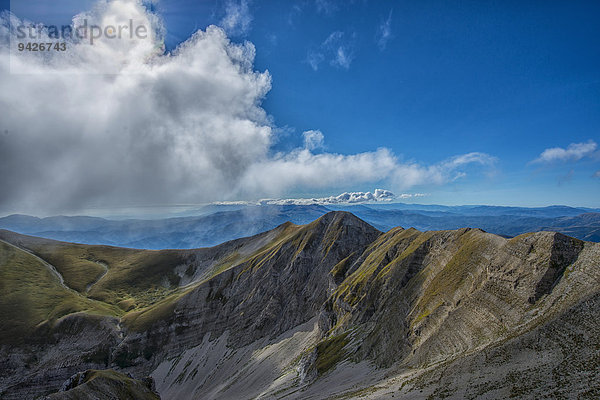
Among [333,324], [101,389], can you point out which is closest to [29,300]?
[101,389]

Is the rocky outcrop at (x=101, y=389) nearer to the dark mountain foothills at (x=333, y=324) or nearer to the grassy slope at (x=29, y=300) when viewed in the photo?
the dark mountain foothills at (x=333, y=324)

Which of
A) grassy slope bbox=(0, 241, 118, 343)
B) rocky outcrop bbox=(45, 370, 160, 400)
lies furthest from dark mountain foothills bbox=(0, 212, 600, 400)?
grassy slope bbox=(0, 241, 118, 343)

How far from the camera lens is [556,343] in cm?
3766

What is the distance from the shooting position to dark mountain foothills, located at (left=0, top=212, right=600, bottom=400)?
132 feet

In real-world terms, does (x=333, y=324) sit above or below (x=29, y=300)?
above

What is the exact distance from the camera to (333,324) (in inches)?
4134

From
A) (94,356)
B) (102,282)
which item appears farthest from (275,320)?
(102,282)

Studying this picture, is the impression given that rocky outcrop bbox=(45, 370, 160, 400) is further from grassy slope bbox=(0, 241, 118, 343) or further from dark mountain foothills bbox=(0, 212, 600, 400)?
grassy slope bbox=(0, 241, 118, 343)

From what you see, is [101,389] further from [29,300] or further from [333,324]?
[29,300]

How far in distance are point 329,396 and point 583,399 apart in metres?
45.5

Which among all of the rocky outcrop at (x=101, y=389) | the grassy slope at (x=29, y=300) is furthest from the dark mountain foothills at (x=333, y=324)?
→ the grassy slope at (x=29, y=300)

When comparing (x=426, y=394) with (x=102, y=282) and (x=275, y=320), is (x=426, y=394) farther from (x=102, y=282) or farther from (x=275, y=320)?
(x=102, y=282)

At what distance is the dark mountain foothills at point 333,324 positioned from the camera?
132 ft

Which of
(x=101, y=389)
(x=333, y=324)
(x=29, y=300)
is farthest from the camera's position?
(x=29, y=300)
